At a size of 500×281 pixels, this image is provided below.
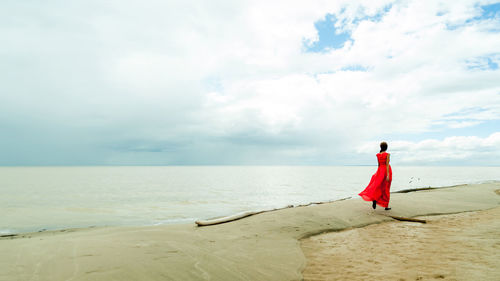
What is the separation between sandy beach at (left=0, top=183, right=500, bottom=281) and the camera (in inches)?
173

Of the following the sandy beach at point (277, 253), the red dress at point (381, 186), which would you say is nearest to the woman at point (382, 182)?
the red dress at point (381, 186)

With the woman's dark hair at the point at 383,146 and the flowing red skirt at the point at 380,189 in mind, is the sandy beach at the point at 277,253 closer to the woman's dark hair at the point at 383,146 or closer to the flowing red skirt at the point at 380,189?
the flowing red skirt at the point at 380,189

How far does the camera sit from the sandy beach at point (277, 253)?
4.40 m

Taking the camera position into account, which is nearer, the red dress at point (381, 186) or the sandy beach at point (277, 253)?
the sandy beach at point (277, 253)

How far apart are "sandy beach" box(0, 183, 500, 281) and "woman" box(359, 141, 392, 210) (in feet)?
4.22

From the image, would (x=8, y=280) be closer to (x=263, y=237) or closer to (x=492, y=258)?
(x=263, y=237)

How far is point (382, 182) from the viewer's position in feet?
31.9

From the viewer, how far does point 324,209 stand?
1023 centimetres

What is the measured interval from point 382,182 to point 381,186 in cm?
23

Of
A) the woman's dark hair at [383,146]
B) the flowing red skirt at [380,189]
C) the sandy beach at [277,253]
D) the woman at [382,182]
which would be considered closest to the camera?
the sandy beach at [277,253]

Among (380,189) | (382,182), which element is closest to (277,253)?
(382,182)

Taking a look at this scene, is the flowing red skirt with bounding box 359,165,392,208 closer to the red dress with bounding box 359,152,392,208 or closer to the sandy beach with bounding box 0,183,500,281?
the red dress with bounding box 359,152,392,208

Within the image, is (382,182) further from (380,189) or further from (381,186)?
(380,189)

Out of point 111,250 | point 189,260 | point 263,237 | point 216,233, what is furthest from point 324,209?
point 111,250
